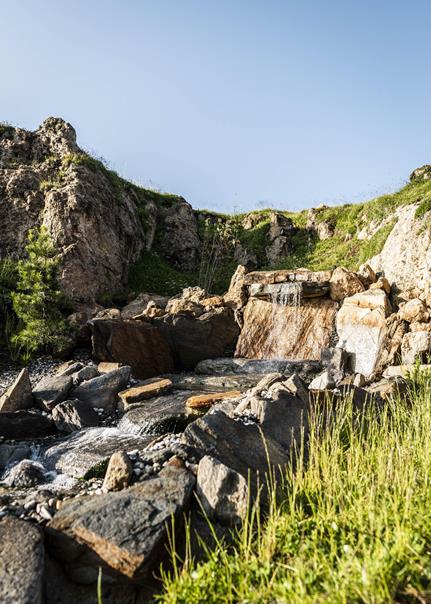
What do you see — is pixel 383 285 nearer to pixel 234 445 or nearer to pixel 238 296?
pixel 238 296

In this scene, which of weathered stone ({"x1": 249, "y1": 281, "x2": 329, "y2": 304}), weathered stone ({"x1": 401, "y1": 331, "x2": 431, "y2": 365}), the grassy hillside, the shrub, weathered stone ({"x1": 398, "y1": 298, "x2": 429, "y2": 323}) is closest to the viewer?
weathered stone ({"x1": 401, "y1": 331, "x2": 431, "y2": 365})

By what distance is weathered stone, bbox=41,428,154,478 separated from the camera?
21.9 feet

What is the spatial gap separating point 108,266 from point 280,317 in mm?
9523

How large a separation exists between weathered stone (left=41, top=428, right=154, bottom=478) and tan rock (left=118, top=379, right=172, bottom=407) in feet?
3.99

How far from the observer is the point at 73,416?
28.5 feet

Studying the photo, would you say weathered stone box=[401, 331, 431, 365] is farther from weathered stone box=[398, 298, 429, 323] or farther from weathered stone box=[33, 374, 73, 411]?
weathered stone box=[33, 374, 73, 411]

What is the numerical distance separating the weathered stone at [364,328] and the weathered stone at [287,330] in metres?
0.78

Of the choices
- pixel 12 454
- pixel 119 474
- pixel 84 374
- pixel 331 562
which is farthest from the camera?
pixel 84 374

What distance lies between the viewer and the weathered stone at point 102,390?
9582 millimetres

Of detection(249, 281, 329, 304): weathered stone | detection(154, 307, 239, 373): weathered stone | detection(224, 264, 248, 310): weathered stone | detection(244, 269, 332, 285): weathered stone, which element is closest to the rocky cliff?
detection(244, 269, 332, 285): weathered stone

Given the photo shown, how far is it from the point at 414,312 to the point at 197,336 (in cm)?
753

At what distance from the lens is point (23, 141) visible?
23.2 meters

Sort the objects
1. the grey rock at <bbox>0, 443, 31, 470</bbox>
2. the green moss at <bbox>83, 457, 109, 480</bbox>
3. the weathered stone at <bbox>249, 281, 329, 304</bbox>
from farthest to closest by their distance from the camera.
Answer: the weathered stone at <bbox>249, 281, 329, 304</bbox> < the grey rock at <bbox>0, 443, 31, 470</bbox> < the green moss at <bbox>83, 457, 109, 480</bbox>

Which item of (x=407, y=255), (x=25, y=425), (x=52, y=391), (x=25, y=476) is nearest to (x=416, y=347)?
(x=407, y=255)
